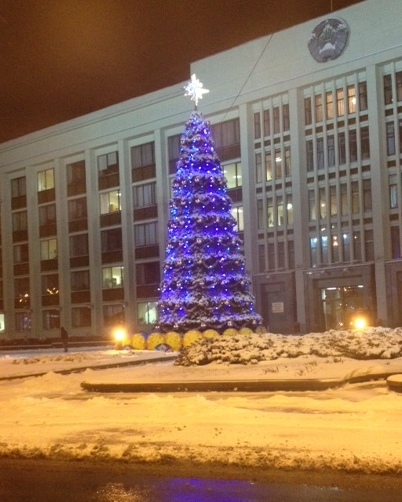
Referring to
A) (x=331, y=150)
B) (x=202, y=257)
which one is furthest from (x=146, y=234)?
(x=202, y=257)

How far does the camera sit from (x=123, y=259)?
54406 mm

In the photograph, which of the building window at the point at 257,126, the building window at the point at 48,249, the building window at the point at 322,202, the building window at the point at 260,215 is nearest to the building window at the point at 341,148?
the building window at the point at 322,202

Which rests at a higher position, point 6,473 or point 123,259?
point 123,259

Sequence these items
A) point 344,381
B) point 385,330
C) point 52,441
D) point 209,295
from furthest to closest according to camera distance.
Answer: point 209,295 → point 385,330 → point 344,381 → point 52,441

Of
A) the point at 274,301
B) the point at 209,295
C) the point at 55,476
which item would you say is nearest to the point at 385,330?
the point at 209,295

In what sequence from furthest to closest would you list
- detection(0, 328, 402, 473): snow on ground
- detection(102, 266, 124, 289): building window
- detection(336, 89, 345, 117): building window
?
detection(102, 266, 124, 289): building window → detection(336, 89, 345, 117): building window → detection(0, 328, 402, 473): snow on ground

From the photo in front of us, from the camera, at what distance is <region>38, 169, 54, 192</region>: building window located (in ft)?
200

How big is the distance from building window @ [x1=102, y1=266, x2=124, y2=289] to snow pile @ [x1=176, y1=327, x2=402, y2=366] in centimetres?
3591

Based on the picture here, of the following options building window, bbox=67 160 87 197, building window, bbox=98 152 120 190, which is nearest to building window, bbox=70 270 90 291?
building window, bbox=67 160 87 197

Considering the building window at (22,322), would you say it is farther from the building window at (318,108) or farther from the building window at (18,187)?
the building window at (318,108)

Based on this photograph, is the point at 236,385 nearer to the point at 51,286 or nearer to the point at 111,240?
the point at 111,240

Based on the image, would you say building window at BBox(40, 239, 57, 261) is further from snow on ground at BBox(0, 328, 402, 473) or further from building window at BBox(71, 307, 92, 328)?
snow on ground at BBox(0, 328, 402, 473)

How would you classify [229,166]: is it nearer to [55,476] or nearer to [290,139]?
[290,139]

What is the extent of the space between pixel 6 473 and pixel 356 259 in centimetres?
3619
